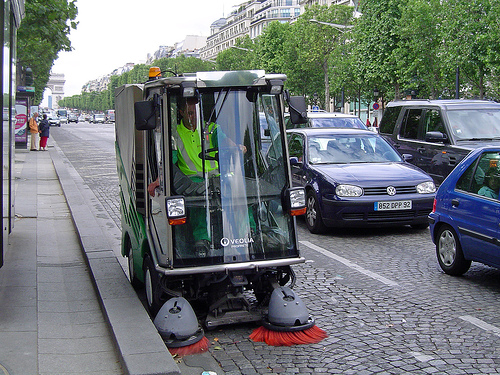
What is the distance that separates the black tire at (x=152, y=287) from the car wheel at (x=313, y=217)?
15.2 feet

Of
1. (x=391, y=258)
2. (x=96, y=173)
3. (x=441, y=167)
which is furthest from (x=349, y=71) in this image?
(x=391, y=258)

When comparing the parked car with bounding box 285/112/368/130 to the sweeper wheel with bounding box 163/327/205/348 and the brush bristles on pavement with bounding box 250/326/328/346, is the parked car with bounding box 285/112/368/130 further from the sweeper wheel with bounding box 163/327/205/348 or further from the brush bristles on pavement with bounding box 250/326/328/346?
the sweeper wheel with bounding box 163/327/205/348

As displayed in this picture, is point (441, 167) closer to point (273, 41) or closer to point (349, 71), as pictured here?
point (349, 71)

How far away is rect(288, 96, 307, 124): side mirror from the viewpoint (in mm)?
5742

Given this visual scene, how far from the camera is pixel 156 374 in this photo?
14.6 ft

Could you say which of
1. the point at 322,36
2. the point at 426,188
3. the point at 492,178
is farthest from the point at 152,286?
the point at 322,36

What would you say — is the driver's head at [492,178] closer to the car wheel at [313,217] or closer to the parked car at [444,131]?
the car wheel at [313,217]

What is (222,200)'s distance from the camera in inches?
218

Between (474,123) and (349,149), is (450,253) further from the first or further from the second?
(474,123)

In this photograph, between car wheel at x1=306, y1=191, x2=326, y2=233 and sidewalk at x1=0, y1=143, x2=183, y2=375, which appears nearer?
sidewalk at x1=0, y1=143, x2=183, y2=375

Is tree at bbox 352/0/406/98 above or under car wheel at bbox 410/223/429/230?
above

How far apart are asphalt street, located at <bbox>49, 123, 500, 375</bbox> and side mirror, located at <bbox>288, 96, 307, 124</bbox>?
174 centimetres

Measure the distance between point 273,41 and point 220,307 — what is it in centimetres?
8273

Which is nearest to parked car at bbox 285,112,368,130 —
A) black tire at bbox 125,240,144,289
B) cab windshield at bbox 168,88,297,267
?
black tire at bbox 125,240,144,289
